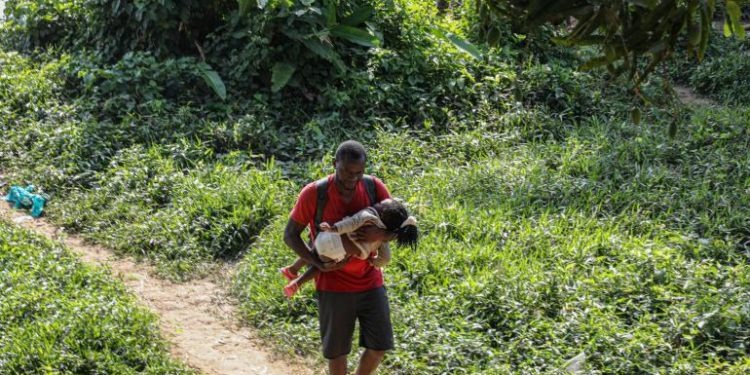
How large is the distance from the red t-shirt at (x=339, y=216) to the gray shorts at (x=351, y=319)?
4cm

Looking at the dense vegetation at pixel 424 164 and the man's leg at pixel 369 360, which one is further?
the dense vegetation at pixel 424 164

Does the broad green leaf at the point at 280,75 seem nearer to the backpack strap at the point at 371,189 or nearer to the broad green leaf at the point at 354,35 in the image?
the broad green leaf at the point at 354,35

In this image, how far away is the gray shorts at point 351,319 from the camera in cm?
442

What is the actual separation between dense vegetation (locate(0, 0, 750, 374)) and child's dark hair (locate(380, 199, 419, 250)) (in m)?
1.23

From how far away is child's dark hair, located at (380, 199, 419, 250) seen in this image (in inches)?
166

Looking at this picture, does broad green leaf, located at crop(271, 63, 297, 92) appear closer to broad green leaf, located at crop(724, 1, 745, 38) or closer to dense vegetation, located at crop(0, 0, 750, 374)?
dense vegetation, located at crop(0, 0, 750, 374)

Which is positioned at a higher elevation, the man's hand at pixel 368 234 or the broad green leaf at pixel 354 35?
the broad green leaf at pixel 354 35

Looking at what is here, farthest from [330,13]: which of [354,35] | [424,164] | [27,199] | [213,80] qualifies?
[27,199]

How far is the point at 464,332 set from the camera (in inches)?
213

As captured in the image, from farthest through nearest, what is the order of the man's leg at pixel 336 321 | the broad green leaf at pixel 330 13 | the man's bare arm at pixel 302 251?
→ 1. the broad green leaf at pixel 330 13
2. the man's leg at pixel 336 321
3. the man's bare arm at pixel 302 251

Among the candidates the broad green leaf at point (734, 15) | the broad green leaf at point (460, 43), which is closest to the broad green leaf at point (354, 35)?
the broad green leaf at point (460, 43)

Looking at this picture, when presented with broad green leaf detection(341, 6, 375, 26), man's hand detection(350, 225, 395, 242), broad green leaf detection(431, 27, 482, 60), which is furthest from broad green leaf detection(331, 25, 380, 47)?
man's hand detection(350, 225, 395, 242)

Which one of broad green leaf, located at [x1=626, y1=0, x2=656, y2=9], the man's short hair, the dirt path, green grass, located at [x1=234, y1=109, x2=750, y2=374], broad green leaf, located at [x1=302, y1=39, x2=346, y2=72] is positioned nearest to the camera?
broad green leaf, located at [x1=626, y1=0, x2=656, y2=9]

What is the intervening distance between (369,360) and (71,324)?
1.80 meters
